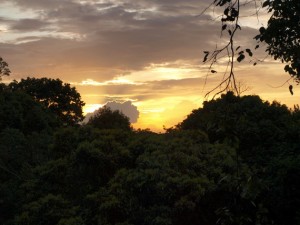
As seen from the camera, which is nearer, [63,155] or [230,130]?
[230,130]

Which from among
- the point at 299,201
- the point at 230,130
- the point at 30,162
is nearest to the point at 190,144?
the point at 299,201

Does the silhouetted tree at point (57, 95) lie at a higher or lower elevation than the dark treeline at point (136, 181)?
higher

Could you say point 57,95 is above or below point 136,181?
above

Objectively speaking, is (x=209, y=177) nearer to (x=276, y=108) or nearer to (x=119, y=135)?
(x=119, y=135)

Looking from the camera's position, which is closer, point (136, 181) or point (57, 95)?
point (136, 181)

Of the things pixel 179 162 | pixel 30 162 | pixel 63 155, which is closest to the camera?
pixel 179 162

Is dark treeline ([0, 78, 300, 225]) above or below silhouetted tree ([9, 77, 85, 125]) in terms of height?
below

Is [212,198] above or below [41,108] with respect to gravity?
below

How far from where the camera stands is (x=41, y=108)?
158ft

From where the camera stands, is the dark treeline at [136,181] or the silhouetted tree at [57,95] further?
the silhouetted tree at [57,95]

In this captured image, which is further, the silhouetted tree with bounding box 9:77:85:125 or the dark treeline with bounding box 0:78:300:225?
the silhouetted tree with bounding box 9:77:85:125

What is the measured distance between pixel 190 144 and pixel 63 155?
599cm

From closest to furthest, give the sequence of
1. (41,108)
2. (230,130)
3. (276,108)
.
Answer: (230,130) → (276,108) → (41,108)

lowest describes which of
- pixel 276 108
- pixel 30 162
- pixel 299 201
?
pixel 299 201
